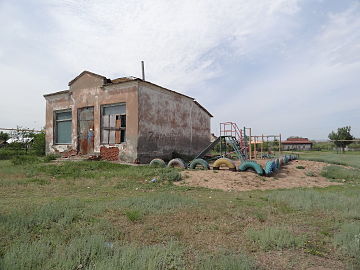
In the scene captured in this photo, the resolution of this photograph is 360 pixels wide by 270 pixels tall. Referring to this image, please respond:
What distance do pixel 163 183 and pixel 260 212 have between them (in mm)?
4426

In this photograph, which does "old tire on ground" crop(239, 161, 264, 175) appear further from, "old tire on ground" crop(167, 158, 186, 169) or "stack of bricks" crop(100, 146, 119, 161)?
"stack of bricks" crop(100, 146, 119, 161)

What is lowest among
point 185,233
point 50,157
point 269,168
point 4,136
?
point 185,233

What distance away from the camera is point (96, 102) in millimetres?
15109

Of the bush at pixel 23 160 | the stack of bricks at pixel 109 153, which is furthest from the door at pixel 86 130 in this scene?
the bush at pixel 23 160

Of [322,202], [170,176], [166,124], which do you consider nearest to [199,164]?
[170,176]

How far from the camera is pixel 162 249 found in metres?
3.18

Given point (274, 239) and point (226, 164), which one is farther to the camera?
point (226, 164)

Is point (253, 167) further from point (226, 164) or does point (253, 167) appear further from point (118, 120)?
point (118, 120)

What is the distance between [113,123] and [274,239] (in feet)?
40.6

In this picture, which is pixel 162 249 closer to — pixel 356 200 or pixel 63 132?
pixel 356 200

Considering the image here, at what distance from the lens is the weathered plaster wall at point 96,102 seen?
13639mm

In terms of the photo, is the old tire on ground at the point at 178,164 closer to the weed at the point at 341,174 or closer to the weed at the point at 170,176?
the weed at the point at 170,176

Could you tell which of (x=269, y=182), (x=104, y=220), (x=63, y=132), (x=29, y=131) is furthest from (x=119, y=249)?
(x=29, y=131)

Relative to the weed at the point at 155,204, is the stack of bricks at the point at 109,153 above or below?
above
